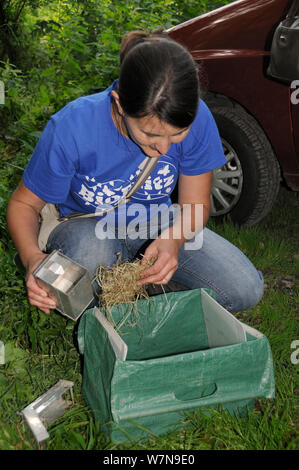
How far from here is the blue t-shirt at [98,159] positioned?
1979 mm

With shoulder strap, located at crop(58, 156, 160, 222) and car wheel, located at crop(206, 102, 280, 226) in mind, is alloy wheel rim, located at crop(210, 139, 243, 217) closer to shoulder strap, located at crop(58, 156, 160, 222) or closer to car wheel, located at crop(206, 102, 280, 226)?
car wheel, located at crop(206, 102, 280, 226)

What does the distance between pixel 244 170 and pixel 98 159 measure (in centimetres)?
148

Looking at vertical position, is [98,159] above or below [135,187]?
above

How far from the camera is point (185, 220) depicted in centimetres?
225

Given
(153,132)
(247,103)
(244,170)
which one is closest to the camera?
(153,132)

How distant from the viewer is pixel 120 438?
178 cm

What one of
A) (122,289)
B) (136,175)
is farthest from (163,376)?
(136,175)

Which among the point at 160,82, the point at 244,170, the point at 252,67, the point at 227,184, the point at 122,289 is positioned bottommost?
the point at 227,184

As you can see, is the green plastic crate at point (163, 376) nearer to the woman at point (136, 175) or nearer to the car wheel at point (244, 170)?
the woman at point (136, 175)

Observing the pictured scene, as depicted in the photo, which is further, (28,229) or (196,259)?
(196,259)

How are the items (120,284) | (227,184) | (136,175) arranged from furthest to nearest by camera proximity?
1. (227,184)
2. (136,175)
3. (120,284)

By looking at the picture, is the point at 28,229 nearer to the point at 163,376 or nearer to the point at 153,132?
the point at 153,132

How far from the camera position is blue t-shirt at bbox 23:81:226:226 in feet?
6.49

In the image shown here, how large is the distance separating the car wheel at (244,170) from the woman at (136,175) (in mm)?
974
